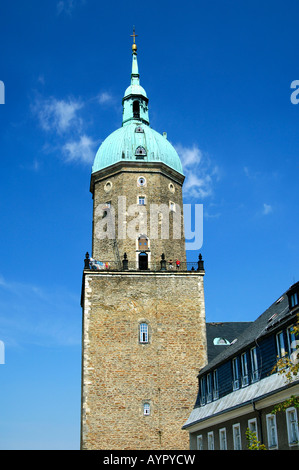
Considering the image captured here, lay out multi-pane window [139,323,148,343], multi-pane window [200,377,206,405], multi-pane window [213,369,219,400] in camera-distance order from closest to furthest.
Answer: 1. multi-pane window [213,369,219,400]
2. multi-pane window [200,377,206,405]
3. multi-pane window [139,323,148,343]

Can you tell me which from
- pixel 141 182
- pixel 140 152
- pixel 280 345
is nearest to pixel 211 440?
pixel 280 345

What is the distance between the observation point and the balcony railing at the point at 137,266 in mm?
38500

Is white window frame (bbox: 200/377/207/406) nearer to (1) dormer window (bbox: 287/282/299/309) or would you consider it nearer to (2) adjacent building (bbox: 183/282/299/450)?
(2) adjacent building (bbox: 183/282/299/450)

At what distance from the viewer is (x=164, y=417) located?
1393 inches

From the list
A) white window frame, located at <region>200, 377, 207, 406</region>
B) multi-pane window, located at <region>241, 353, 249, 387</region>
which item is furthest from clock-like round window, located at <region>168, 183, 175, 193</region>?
multi-pane window, located at <region>241, 353, 249, 387</region>

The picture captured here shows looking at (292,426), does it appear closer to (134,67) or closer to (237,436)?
(237,436)

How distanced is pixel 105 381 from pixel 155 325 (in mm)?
4558

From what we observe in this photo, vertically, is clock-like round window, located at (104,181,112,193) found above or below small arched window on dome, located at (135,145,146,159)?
below

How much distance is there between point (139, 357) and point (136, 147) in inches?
576

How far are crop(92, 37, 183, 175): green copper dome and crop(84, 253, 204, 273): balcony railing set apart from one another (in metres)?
7.09

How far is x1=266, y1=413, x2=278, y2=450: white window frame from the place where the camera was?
2256cm

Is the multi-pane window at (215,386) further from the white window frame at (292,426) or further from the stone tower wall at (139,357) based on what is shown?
the white window frame at (292,426)

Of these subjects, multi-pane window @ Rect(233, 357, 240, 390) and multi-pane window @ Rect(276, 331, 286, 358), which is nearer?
multi-pane window @ Rect(276, 331, 286, 358)
